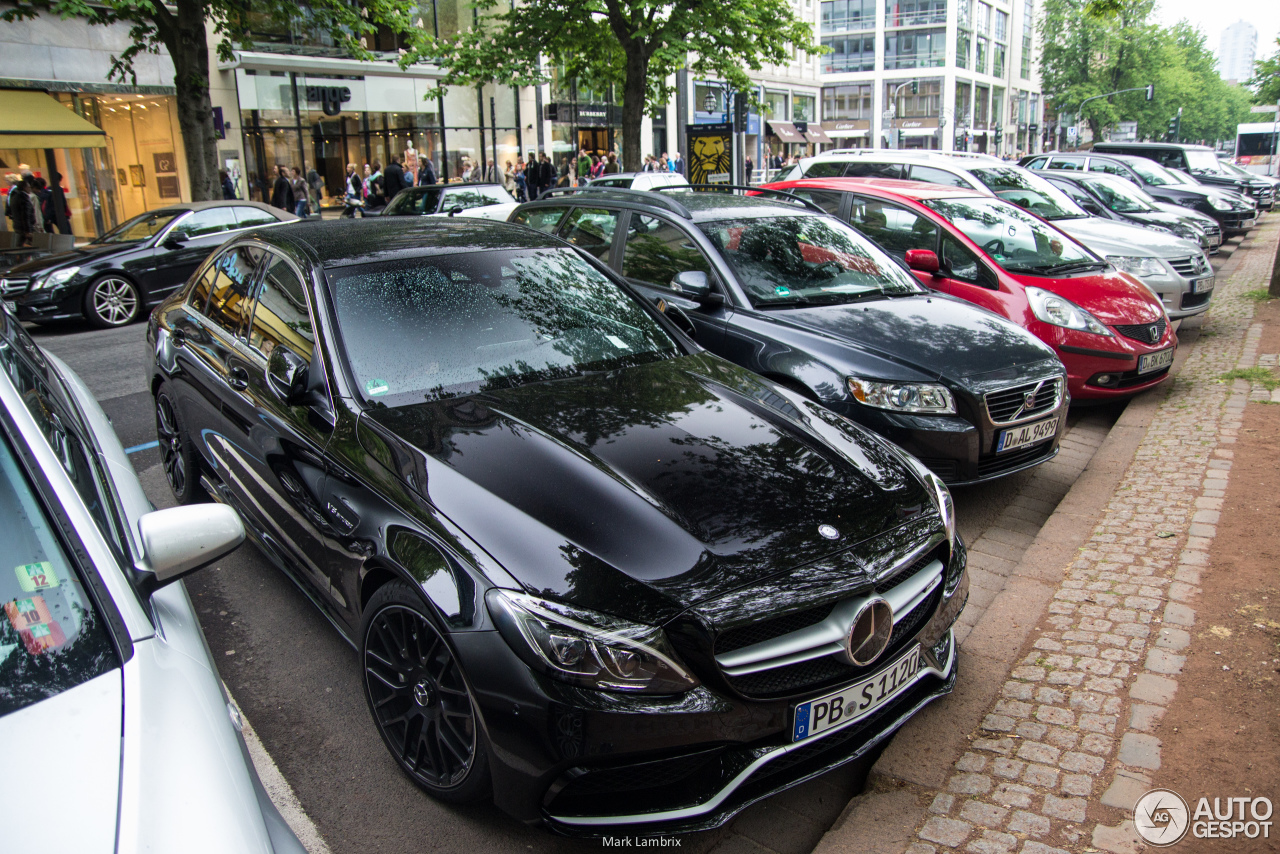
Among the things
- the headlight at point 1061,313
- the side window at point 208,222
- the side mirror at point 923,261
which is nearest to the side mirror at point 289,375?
the side mirror at point 923,261

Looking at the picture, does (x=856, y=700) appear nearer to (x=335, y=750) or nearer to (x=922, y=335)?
(x=335, y=750)

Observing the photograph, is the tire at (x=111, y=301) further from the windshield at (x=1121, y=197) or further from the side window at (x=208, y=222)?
the windshield at (x=1121, y=197)

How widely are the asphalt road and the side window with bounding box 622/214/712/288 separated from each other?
231 cm

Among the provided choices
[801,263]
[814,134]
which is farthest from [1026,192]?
[814,134]

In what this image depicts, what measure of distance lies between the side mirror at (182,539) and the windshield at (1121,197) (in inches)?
589

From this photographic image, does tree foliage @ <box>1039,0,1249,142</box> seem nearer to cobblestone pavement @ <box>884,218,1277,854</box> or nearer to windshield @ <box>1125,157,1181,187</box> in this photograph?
windshield @ <box>1125,157,1181,187</box>

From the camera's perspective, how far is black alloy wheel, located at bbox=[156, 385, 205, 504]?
4.85 m

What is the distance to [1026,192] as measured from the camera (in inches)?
438

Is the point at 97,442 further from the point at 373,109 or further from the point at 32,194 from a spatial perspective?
the point at 373,109

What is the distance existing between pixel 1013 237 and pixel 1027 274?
55 cm

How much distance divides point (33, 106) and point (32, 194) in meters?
3.07

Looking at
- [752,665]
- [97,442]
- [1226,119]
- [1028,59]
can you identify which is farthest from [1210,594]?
[1226,119]

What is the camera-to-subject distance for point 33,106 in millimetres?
20484

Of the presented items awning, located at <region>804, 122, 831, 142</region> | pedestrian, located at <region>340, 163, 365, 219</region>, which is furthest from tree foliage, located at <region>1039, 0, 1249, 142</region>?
pedestrian, located at <region>340, 163, 365, 219</region>
